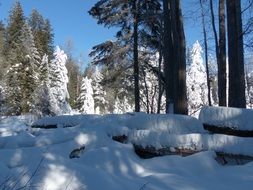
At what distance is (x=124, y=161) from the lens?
6.48 meters

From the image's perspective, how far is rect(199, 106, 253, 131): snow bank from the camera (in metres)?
7.42

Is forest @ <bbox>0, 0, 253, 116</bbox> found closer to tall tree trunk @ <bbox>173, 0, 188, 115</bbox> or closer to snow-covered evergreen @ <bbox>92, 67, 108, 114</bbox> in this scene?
tall tree trunk @ <bbox>173, 0, 188, 115</bbox>

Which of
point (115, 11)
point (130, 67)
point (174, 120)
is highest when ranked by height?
point (115, 11)

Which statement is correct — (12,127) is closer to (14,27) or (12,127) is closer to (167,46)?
(167,46)

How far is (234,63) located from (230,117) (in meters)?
4.04

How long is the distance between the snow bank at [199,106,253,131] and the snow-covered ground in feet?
1.18

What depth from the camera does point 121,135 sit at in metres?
7.73

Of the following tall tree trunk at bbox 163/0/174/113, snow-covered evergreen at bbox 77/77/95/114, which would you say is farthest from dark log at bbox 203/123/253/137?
snow-covered evergreen at bbox 77/77/95/114

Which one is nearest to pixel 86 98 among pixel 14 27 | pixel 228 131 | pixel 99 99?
pixel 99 99

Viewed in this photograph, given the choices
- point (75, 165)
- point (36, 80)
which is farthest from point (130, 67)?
point (75, 165)

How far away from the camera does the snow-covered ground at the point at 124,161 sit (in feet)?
15.4

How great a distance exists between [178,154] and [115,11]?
64.5 feet

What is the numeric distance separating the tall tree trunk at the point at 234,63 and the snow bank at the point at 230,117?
3.72m

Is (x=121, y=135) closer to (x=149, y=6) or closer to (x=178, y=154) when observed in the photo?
(x=178, y=154)
